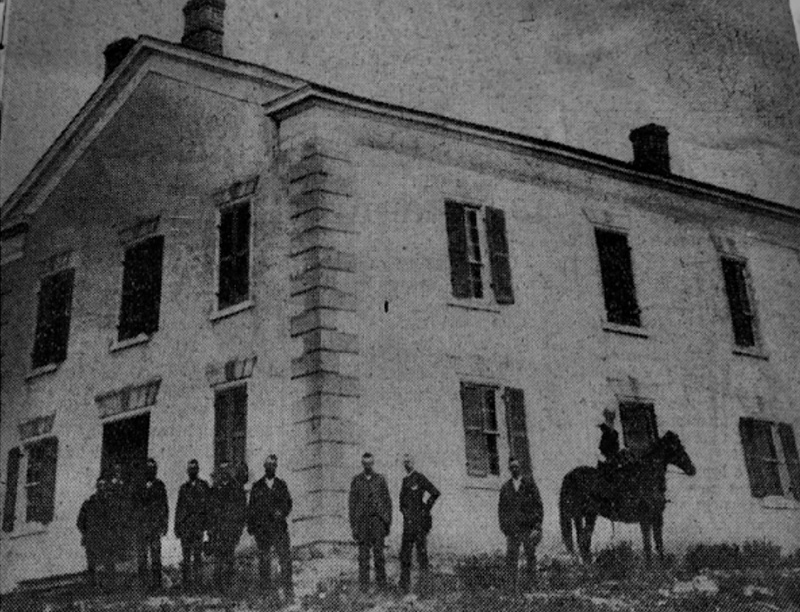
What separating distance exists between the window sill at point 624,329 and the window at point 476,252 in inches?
37.4

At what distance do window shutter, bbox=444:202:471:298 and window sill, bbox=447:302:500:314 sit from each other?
107 mm

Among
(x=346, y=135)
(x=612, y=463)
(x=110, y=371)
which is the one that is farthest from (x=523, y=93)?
(x=110, y=371)

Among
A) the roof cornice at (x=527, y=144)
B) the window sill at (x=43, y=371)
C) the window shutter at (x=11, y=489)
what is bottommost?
the window shutter at (x=11, y=489)

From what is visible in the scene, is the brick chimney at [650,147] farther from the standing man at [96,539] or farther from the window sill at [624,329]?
the standing man at [96,539]

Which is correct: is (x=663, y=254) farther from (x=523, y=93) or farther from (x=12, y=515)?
(x=12, y=515)

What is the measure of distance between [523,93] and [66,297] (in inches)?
160

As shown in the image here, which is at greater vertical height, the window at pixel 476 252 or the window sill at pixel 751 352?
the window at pixel 476 252

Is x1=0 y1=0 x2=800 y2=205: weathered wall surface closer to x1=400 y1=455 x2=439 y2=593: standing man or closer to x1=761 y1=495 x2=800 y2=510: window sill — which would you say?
x1=761 y1=495 x2=800 y2=510: window sill

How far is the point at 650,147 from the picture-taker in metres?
8.71

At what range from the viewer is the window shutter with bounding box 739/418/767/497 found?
8.32m

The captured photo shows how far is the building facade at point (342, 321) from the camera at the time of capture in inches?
272

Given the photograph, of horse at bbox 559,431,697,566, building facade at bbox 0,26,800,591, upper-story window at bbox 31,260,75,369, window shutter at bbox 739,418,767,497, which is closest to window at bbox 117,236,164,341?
building facade at bbox 0,26,800,591

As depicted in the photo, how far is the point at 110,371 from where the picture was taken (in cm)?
729

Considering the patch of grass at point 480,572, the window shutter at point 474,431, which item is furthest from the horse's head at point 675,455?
the patch of grass at point 480,572
